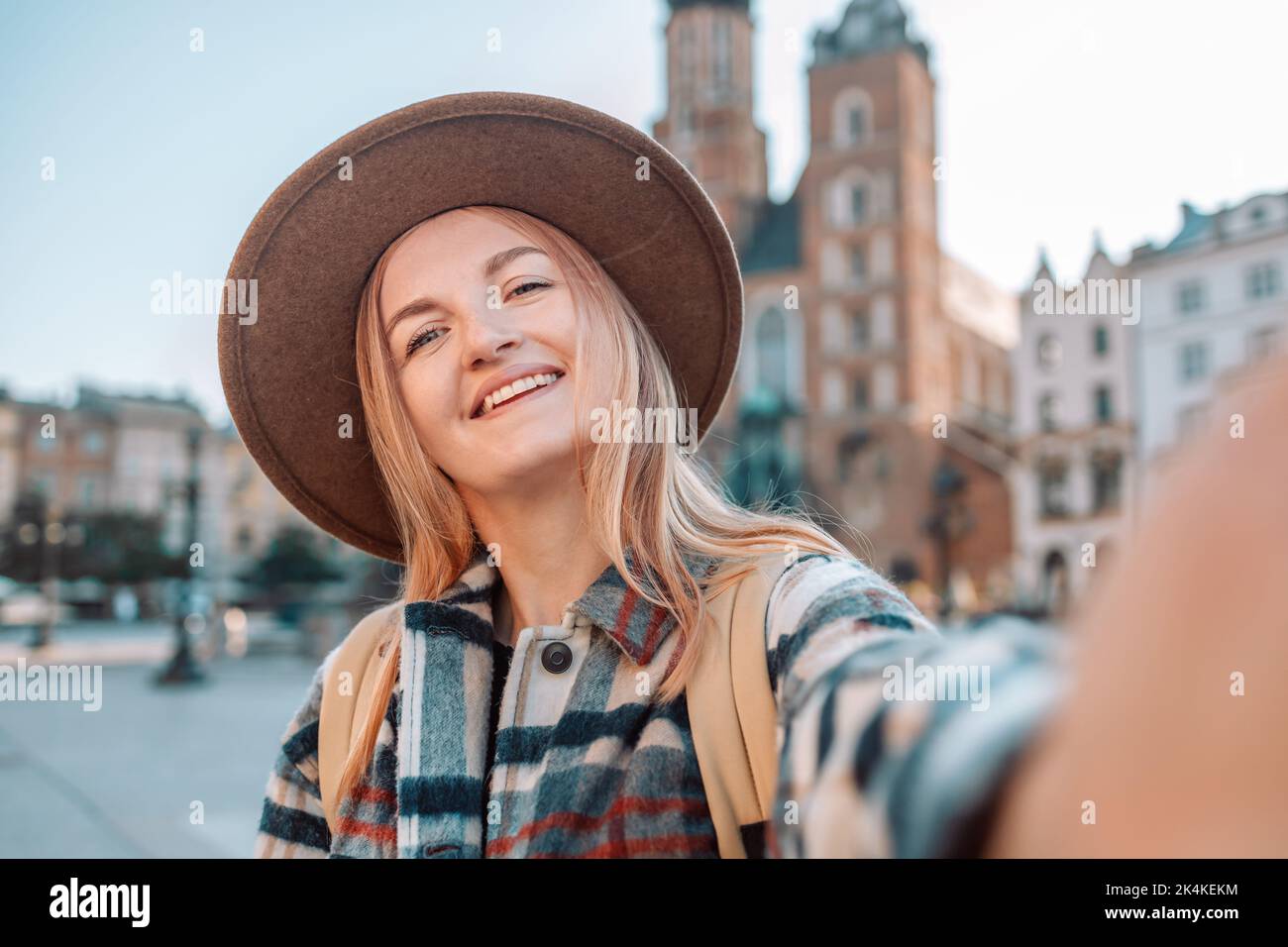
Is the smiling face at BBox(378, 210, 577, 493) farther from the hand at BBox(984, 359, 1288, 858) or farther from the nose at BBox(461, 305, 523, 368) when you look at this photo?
the hand at BBox(984, 359, 1288, 858)

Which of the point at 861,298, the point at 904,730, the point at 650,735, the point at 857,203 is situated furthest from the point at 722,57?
the point at 904,730

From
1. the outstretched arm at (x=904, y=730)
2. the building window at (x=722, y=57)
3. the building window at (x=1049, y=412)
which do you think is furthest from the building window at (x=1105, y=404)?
the outstretched arm at (x=904, y=730)

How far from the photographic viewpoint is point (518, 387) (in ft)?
4.45

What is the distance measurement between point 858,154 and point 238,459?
28.5m

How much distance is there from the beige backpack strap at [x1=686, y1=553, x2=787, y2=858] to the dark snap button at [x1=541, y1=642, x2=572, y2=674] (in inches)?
7.7

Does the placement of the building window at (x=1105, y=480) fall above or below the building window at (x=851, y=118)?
below

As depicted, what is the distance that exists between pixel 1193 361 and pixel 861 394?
16.0m

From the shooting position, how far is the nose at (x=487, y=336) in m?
1.34

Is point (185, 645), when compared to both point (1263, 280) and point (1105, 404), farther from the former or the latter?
point (1105, 404)

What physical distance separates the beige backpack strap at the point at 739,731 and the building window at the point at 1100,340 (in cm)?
3101

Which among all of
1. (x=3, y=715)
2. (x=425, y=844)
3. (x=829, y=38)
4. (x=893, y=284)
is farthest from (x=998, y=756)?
(x=829, y=38)

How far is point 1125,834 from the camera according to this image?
44cm

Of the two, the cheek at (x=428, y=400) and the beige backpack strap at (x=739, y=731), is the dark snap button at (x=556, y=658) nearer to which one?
the beige backpack strap at (x=739, y=731)
